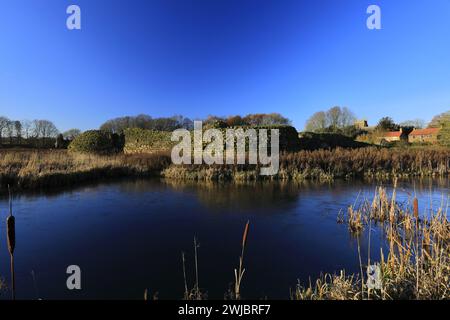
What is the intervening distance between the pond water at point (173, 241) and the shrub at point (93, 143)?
13.9m

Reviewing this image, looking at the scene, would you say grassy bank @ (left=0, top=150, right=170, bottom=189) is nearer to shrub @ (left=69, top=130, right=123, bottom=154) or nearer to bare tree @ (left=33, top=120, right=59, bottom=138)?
shrub @ (left=69, top=130, right=123, bottom=154)

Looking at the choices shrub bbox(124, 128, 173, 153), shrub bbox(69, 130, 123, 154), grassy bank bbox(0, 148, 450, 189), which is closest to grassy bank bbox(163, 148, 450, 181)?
grassy bank bbox(0, 148, 450, 189)

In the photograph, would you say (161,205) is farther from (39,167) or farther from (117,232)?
(39,167)

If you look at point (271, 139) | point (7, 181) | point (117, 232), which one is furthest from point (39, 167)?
point (271, 139)

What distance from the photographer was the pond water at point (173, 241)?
3640mm

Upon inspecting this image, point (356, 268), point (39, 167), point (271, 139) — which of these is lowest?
point (356, 268)

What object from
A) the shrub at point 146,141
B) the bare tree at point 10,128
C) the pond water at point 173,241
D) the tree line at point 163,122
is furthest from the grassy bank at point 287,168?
the bare tree at point 10,128

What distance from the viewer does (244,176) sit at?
13.1 meters

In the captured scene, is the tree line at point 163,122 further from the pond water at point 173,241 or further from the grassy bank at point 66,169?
the pond water at point 173,241

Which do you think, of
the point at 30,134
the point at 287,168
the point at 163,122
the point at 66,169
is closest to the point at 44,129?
the point at 30,134

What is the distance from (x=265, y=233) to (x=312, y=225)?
3.86 feet

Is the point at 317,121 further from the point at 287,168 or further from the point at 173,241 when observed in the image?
the point at 173,241

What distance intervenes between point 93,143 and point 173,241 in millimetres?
20078

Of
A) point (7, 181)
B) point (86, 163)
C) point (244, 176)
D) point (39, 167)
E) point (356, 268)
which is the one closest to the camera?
point (356, 268)
